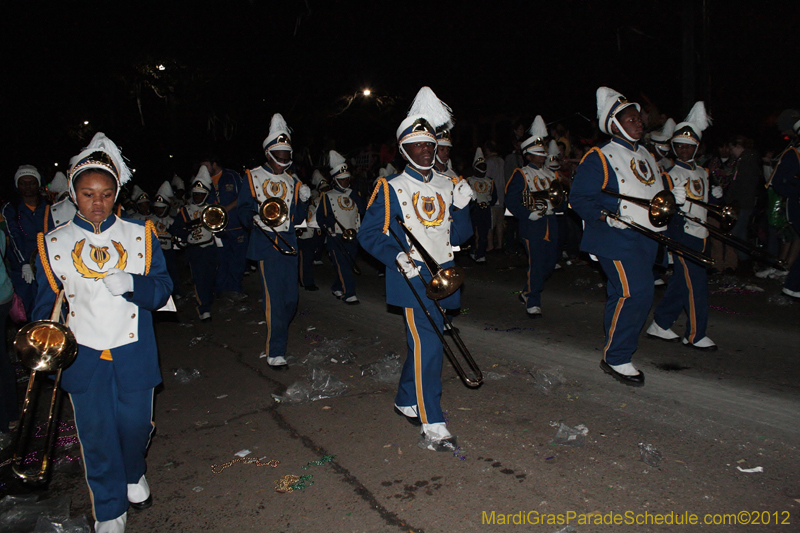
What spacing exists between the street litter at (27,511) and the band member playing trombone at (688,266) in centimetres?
555

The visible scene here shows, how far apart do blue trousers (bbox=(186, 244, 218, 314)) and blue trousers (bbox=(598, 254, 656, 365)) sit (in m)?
6.04

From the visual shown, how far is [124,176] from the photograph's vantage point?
3490 mm

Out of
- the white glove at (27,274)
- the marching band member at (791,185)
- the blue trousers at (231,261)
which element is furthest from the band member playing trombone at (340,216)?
the marching band member at (791,185)

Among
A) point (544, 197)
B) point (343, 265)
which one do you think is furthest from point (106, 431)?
point (343, 265)

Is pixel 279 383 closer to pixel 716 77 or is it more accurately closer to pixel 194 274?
pixel 194 274

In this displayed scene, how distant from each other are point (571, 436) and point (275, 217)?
3763 mm

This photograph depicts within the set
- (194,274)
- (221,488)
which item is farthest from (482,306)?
(221,488)

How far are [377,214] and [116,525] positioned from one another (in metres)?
2.45

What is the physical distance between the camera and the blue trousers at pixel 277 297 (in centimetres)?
609

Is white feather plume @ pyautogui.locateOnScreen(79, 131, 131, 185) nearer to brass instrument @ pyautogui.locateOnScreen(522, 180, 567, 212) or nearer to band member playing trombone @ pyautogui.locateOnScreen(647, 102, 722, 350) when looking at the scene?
band member playing trombone @ pyautogui.locateOnScreen(647, 102, 722, 350)

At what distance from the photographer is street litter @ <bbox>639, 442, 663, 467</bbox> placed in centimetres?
363

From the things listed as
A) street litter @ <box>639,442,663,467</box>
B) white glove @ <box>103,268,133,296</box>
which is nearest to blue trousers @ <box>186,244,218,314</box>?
white glove @ <box>103,268,133,296</box>

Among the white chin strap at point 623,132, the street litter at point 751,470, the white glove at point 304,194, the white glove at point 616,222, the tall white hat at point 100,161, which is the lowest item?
the street litter at point 751,470

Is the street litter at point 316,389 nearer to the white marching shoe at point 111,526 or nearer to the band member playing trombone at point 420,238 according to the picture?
the band member playing trombone at point 420,238
